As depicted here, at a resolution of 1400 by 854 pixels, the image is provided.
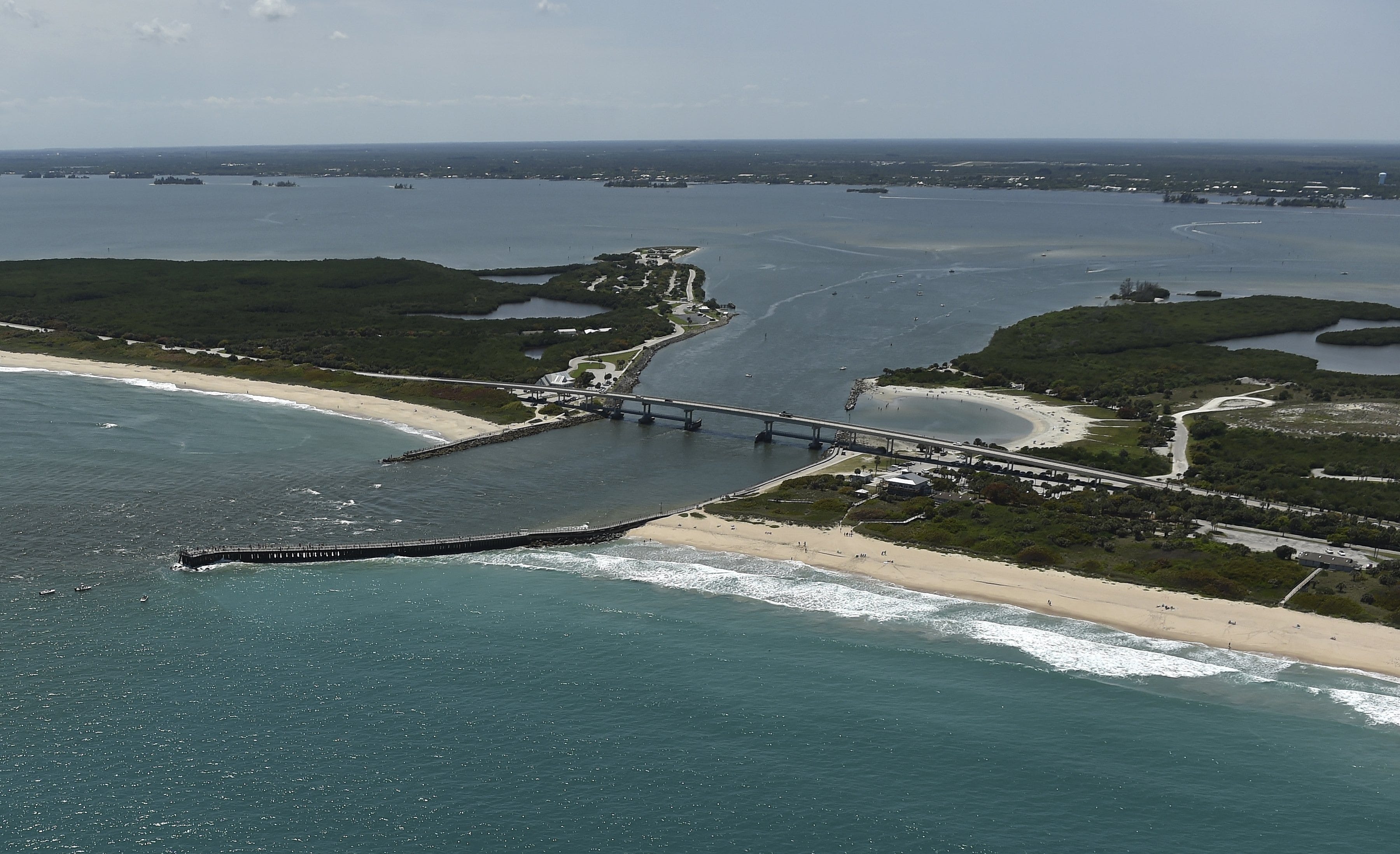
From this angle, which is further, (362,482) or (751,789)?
(362,482)

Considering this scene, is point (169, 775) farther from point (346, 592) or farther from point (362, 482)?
point (362, 482)

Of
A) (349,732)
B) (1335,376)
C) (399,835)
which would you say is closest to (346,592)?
(349,732)

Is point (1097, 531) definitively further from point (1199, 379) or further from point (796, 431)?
point (1199, 379)

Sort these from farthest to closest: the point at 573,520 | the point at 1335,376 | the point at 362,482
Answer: the point at 1335,376, the point at 362,482, the point at 573,520

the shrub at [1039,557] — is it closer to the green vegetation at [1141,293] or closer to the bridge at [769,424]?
the bridge at [769,424]

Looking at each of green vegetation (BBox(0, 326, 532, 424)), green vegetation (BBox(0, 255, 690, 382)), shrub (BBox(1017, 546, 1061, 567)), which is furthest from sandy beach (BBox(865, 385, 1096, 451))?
green vegetation (BBox(0, 255, 690, 382))

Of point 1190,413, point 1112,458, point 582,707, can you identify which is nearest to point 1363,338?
point 1190,413

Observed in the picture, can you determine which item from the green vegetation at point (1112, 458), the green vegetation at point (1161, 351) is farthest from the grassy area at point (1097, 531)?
the green vegetation at point (1161, 351)
